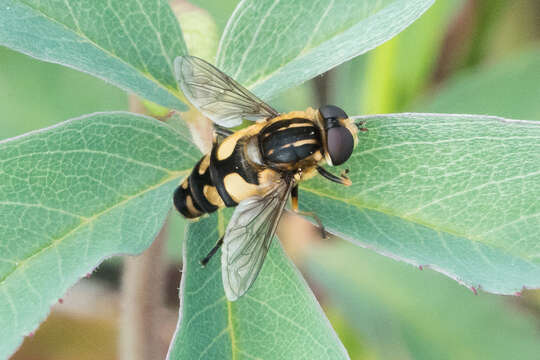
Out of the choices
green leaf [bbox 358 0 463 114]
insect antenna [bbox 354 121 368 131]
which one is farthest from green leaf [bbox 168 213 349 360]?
green leaf [bbox 358 0 463 114]

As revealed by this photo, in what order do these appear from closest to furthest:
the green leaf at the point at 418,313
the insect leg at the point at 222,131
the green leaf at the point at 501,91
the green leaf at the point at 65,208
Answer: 1. the green leaf at the point at 65,208
2. the insect leg at the point at 222,131
3. the green leaf at the point at 418,313
4. the green leaf at the point at 501,91

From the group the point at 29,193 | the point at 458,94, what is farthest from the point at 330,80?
the point at 29,193

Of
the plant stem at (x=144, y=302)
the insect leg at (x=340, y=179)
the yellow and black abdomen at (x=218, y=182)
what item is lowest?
the plant stem at (x=144, y=302)

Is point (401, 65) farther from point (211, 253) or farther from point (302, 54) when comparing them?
point (211, 253)

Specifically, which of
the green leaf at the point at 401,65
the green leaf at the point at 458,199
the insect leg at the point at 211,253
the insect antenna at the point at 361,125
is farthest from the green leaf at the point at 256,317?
the green leaf at the point at 401,65

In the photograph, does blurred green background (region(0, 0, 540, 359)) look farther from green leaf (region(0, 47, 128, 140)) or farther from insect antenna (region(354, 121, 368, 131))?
insect antenna (region(354, 121, 368, 131))

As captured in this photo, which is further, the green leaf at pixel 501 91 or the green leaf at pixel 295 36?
the green leaf at pixel 501 91

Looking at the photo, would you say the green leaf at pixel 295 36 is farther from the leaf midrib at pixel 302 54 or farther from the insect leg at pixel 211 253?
the insect leg at pixel 211 253

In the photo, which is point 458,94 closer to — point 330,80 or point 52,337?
point 330,80
